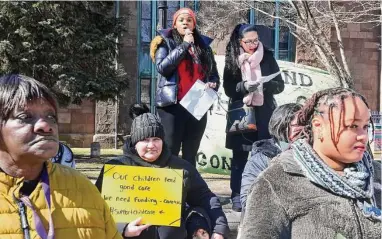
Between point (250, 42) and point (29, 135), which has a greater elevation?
point (250, 42)

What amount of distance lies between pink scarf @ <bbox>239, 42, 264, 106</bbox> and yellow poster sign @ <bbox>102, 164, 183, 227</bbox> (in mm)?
2555

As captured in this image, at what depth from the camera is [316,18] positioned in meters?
12.1

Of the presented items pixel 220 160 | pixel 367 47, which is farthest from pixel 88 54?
pixel 367 47

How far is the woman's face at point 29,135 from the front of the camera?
2.19 m

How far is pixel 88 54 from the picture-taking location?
48.5 feet

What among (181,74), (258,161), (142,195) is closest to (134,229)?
(142,195)

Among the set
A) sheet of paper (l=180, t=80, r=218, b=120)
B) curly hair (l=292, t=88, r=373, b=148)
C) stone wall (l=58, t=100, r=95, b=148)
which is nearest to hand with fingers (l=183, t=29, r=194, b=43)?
sheet of paper (l=180, t=80, r=218, b=120)

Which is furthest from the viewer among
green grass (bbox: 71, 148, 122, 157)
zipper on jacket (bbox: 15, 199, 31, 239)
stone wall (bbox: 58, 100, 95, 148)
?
stone wall (bbox: 58, 100, 95, 148)

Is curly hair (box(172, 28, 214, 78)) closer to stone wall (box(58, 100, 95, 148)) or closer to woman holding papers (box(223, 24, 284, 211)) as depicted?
woman holding papers (box(223, 24, 284, 211))

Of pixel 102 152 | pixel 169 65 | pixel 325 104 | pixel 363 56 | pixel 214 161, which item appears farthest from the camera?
pixel 363 56

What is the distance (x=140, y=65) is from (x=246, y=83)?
14.6 metres

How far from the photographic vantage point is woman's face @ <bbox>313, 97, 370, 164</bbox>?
2.31 metres

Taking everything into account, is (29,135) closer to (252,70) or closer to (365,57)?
(252,70)

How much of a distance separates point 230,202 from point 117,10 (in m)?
13.7
